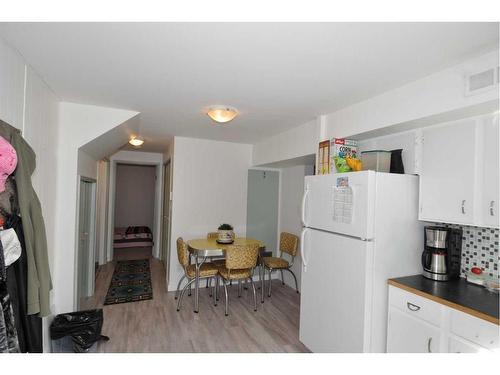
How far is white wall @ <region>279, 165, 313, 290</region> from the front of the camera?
4.02m

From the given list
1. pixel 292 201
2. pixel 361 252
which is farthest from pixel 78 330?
pixel 292 201

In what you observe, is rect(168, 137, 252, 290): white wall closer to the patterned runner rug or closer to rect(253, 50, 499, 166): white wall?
the patterned runner rug

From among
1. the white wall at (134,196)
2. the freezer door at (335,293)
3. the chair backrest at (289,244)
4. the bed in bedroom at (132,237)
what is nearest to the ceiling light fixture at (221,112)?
the freezer door at (335,293)

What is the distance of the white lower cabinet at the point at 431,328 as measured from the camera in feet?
4.41

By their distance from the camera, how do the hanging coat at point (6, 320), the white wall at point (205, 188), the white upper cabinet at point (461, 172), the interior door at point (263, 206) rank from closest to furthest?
the hanging coat at point (6, 320) → the white upper cabinet at point (461, 172) → the white wall at point (205, 188) → the interior door at point (263, 206)

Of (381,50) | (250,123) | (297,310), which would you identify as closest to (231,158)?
(250,123)

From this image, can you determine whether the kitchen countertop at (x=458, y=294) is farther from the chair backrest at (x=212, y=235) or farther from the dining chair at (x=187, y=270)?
the chair backrest at (x=212, y=235)

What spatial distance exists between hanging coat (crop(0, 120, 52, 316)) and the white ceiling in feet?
1.91

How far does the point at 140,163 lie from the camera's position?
17.8 feet

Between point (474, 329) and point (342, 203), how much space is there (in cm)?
102

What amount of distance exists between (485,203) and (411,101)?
805 millimetres

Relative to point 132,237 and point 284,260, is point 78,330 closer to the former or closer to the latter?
point 284,260

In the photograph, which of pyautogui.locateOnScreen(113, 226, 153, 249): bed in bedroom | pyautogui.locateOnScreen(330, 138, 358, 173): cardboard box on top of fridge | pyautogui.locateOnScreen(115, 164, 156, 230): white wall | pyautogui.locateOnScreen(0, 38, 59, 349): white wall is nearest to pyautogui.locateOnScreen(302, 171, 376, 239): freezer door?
pyautogui.locateOnScreen(330, 138, 358, 173): cardboard box on top of fridge

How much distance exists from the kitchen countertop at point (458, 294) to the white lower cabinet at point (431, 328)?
0.03m
